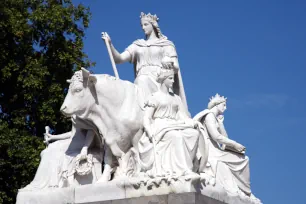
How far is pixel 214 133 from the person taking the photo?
46.1 feet

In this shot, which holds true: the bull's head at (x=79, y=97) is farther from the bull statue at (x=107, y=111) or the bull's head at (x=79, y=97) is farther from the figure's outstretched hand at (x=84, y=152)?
the figure's outstretched hand at (x=84, y=152)

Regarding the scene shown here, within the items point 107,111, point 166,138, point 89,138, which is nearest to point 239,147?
point 166,138

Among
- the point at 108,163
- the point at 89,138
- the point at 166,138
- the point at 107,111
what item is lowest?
the point at 108,163

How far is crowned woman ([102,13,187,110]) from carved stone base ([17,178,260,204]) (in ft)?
7.44

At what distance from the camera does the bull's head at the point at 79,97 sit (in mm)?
12945

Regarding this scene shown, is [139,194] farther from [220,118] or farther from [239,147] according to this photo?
[220,118]

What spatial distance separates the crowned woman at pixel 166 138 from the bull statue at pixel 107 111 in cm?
40

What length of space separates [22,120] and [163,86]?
998 centimetres

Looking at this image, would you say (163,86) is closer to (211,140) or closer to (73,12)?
(211,140)

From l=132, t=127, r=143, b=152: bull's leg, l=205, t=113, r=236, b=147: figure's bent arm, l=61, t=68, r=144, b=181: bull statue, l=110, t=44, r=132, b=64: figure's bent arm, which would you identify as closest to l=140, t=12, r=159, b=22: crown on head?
l=110, t=44, r=132, b=64: figure's bent arm

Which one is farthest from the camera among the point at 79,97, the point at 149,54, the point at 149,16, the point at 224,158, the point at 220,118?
the point at 220,118

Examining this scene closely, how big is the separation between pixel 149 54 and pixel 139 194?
11.1 ft

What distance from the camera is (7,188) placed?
71.3ft

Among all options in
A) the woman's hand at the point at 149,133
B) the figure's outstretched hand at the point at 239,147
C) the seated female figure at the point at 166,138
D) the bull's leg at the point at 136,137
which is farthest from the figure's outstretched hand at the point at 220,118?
the woman's hand at the point at 149,133
